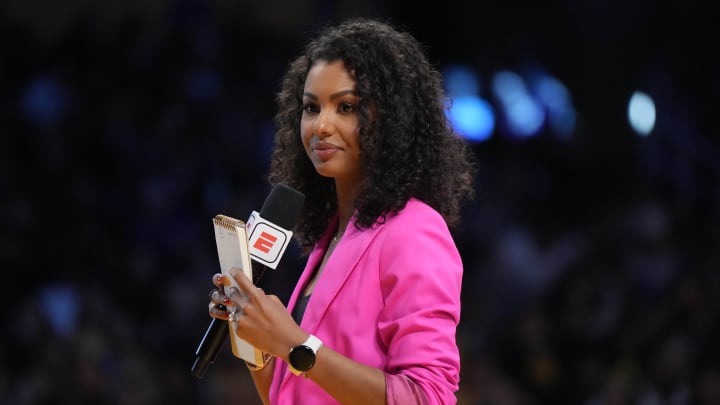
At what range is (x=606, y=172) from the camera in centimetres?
755

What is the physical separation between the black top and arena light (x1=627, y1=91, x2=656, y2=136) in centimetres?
471

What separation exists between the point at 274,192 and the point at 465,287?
474 cm

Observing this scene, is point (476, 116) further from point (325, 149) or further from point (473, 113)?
point (325, 149)

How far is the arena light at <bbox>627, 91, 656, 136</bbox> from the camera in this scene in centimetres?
643

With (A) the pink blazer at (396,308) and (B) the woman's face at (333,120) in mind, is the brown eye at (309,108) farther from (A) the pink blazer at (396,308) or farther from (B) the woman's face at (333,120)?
(A) the pink blazer at (396,308)

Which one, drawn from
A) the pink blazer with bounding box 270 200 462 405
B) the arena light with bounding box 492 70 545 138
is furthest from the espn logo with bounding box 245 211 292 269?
the arena light with bounding box 492 70 545 138

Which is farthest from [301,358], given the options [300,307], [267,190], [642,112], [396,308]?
[267,190]

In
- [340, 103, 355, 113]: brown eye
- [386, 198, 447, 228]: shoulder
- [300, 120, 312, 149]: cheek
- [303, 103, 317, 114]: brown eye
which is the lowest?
[386, 198, 447, 228]: shoulder

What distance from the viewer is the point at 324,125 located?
1970 millimetres

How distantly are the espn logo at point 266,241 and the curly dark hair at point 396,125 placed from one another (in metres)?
0.15

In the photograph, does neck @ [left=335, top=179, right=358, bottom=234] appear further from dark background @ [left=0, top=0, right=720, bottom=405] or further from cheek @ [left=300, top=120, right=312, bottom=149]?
dark background @ [left=0, top=0, right=720, bottom=405]

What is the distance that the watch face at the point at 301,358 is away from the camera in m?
1.74

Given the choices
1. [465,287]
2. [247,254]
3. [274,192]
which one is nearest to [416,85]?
[274,192]

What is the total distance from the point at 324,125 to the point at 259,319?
0.42 metres
